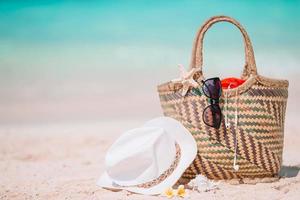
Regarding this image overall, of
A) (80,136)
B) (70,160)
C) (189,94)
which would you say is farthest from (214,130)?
(80,136)

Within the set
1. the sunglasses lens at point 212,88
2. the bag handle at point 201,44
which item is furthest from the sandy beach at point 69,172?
the bag handle at point 201,44

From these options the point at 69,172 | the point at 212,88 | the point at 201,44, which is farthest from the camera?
the point at 69,172

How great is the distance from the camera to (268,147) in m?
3.58

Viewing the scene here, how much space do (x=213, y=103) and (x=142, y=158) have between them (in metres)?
0.63

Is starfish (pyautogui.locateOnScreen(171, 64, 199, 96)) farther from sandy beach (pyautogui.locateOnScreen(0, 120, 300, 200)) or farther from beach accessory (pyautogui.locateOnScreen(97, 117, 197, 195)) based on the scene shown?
sandy beach (pyautogui.locateOnScreen(0, 120, 300, 200))

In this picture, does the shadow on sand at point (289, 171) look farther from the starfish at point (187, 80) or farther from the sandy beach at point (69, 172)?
the starfish at point (187, 80)

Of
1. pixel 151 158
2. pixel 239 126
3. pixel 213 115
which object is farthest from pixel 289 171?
pixel 151 158

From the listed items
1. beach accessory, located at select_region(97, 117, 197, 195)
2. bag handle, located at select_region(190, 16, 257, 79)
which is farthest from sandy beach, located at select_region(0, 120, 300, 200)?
bag handle, located at select_region(190, 16, 257, 79)

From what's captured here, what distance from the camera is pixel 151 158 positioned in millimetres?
3449

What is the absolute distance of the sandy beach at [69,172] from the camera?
334cm

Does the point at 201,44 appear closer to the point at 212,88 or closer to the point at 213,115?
the point at 212,88

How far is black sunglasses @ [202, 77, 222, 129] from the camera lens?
3.40 metres

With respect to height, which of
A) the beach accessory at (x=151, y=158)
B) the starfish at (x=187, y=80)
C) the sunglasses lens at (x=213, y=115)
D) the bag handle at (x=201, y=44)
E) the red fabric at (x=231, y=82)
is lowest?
the beach accessory at (x=151, y=158)

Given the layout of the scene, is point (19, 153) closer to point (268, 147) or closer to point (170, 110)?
point (170, 110)
